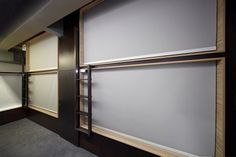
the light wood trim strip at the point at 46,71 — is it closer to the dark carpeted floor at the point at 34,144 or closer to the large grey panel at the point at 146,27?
the large grey panel at the point at 146,27

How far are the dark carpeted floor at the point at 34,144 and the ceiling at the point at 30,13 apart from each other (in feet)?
7.99

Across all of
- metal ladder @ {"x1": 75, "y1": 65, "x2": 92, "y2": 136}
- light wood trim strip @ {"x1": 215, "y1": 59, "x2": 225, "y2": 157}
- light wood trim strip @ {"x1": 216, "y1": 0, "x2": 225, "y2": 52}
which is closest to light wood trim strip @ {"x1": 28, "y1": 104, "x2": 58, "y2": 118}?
metal ladder @ {"x1": 75, "y1": 65, "x2": 92, "y2": 136}

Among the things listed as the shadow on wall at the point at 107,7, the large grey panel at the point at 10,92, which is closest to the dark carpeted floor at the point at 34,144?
the large grey panel at the point at 10,92

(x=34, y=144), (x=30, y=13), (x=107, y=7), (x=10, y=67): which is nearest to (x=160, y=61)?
(x=107, y=7)

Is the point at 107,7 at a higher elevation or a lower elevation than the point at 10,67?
higher

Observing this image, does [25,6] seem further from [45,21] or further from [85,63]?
[85,63]

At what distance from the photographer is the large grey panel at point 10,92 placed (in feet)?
12.0

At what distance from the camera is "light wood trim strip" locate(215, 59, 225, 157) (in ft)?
3.50

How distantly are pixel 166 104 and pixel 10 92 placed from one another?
496cm

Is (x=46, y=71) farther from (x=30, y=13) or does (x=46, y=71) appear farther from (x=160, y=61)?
(x=160, y=61)

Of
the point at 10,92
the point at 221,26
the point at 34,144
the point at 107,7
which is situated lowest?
the point at 34,144

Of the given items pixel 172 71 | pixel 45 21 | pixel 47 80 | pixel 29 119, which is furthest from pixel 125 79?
pixel 29 119

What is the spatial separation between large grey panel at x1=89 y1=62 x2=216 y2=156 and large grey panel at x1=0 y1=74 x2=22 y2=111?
388cm

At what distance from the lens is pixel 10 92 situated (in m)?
3.81
